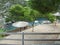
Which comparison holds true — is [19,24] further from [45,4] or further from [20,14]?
[45,4]

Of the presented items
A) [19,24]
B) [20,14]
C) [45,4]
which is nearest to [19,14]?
[20,14]

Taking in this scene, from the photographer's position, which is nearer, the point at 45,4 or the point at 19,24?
the point at 45,4

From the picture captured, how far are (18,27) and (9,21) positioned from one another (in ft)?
2.22

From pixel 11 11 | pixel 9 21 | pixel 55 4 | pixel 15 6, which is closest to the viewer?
pixel 55 4

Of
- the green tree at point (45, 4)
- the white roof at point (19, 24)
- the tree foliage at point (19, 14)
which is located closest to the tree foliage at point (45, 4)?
the green tree at point (45, 4)

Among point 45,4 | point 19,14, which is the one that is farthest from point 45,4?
point 19,14

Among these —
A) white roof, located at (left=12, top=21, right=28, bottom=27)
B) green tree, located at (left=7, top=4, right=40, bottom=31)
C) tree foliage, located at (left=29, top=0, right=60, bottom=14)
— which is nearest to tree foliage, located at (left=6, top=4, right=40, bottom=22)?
green tree, located at (left=7, top=4, right=40, bottom=31)

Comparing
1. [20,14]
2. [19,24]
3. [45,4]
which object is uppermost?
[45,4]

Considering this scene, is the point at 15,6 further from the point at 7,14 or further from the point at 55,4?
the point at 55,4

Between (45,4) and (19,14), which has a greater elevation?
(45,4)

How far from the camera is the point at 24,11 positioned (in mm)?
Result: 10078

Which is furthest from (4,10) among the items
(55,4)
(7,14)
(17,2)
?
Result: (55,4)

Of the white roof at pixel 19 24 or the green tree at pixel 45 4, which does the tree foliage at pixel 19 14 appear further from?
the green tree at pixel 45 4

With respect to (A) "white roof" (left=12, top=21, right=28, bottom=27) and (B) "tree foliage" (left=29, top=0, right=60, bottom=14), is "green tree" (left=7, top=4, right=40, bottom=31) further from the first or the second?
(B) "tree foliage" (left=29, top=0, right=60, bottom=14)
